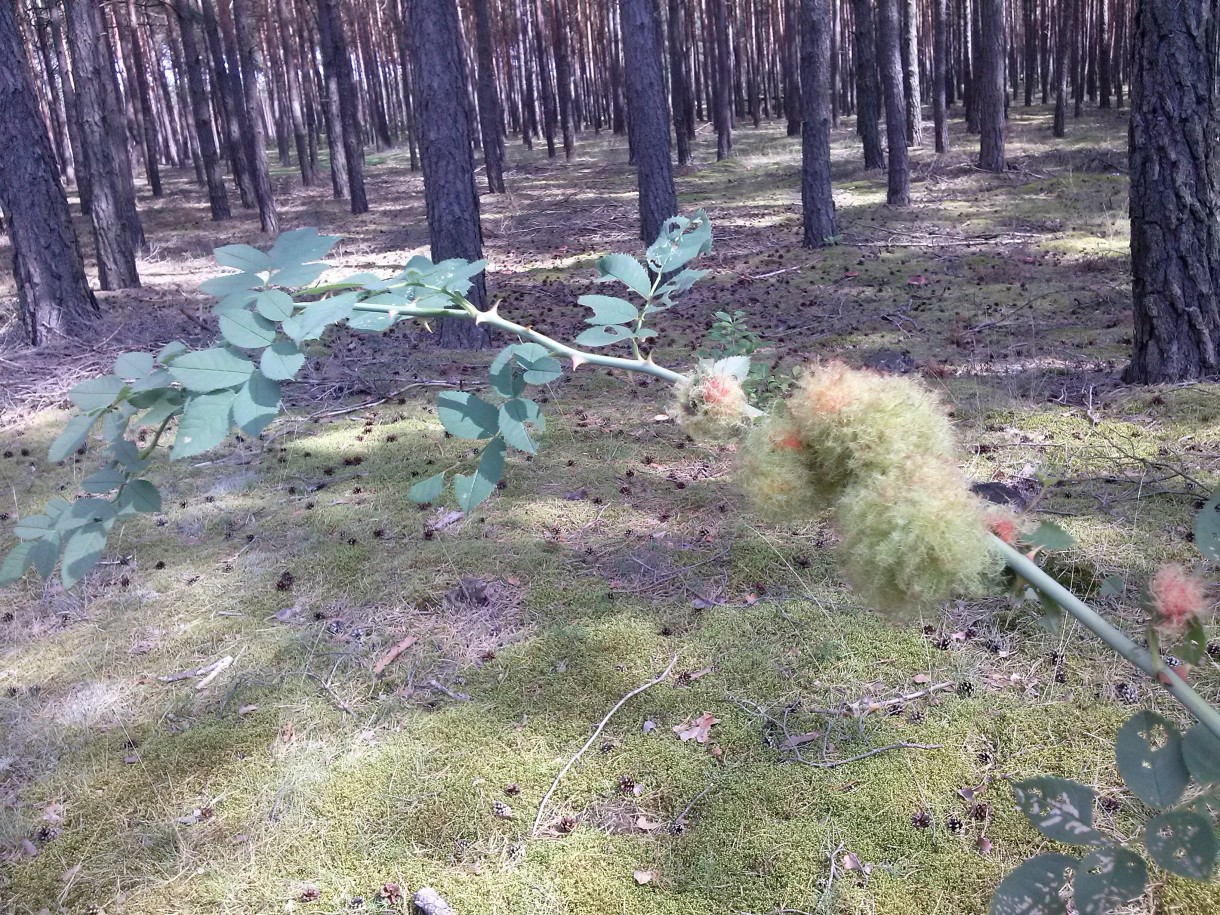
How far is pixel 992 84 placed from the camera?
13477mm

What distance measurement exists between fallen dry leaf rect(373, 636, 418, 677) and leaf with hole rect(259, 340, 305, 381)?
226 centimetres

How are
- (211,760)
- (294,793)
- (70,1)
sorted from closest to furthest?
(294,793) → (211,760) → (70,1)

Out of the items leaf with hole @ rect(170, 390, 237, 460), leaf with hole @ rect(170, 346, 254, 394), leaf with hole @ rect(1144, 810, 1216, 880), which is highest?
leaf with hole @ rect(170, 346, 254, 394)

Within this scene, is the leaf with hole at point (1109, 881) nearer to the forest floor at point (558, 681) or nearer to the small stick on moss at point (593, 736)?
the forest floor at point (558, 681)

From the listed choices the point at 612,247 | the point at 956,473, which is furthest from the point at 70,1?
the point at 956,473

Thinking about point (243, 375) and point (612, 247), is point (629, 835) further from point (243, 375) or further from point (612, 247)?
point (612, 247)

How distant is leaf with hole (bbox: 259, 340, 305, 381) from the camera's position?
90 cm

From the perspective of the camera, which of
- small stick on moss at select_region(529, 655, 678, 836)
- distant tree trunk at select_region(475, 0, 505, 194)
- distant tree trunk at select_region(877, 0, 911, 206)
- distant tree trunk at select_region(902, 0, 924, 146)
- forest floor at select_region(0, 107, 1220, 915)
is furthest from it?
distant tree trunk at select_region(475, 0, 505, 194)

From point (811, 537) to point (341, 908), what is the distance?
2.24 m

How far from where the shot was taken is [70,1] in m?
10.4

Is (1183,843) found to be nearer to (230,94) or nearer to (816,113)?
(816,113)

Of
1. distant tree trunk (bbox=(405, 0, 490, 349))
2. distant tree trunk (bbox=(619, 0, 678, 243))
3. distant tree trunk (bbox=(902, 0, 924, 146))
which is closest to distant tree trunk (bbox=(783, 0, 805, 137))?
distant tree trunk (bbox=(902, 0, 924, 146))

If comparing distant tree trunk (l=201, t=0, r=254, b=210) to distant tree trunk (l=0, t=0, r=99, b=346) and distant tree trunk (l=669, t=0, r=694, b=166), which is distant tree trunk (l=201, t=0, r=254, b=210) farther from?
distant tree trunk (l=669, t=0, r=694, b=166)

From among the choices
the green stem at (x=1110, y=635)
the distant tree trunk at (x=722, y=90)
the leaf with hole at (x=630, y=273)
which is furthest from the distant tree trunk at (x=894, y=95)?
the green stem at (x=1110, y=635)
